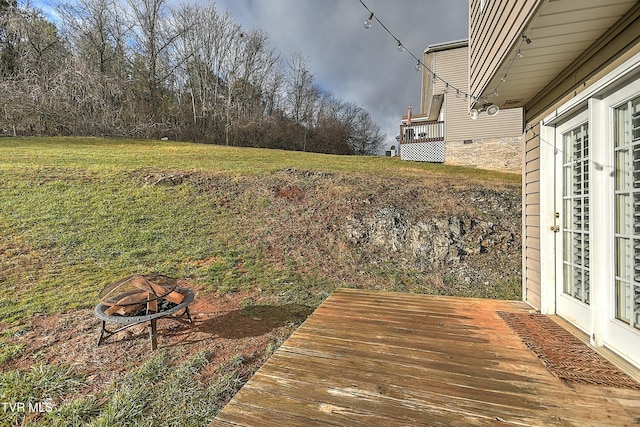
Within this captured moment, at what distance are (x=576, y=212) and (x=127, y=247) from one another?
6.09m

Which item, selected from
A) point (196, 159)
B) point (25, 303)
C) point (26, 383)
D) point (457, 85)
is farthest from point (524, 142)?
point (457, 85)

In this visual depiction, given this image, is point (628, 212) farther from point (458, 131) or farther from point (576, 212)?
point (458, 131)

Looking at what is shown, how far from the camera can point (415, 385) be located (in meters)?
1.58

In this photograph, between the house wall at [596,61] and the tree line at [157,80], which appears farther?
the tree line at [157,80]

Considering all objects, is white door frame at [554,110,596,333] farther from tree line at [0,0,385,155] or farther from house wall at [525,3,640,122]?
tree line at [0,0,385,155]

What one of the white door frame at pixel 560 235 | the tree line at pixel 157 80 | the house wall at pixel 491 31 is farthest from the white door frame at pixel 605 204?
the tree line at pixel 157 80

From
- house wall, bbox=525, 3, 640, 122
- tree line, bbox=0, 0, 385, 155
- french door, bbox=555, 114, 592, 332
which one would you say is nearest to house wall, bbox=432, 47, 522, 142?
house wall, bbox=525, 3, 640, 122

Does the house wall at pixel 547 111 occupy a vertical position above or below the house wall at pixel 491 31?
below

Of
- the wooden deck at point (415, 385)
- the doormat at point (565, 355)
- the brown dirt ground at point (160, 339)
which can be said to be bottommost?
the brown dirt ground at point (160, 339)

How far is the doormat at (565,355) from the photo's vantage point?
1.59 metres

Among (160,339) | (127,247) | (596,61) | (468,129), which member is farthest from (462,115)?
(160,339)

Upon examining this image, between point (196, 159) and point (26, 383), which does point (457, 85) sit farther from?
point (26, 383)

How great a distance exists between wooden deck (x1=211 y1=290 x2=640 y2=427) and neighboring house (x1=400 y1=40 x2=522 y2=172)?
1137 centimetres

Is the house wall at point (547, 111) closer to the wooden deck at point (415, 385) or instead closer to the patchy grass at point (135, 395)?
the wooden deck at point (415, 385)
